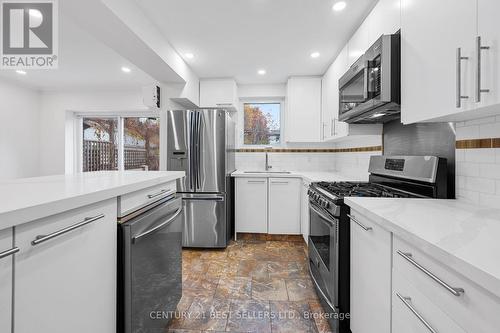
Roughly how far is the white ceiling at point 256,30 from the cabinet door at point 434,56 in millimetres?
826

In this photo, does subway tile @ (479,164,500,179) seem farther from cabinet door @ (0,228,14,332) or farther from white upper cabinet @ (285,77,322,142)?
white upper cabinet @ (285,77,322,142)

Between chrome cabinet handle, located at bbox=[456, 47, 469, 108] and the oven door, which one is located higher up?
chrome cabinet handle, located at bbox=[456, 47, 469, 108]

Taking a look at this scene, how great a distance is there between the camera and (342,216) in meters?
1.48

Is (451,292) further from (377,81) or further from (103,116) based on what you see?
(103,116)

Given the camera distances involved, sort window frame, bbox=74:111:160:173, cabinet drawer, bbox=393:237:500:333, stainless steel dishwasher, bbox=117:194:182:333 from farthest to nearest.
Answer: window frame, bbox=74:111:160:173, stainless steel dishwasher, bbox=117:194:182:333, cabinet drawer, bbox=393:237:500:333

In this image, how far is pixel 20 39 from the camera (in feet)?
7.71

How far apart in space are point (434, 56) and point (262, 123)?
121 inches

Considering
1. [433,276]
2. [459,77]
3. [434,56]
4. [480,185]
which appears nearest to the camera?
[433,276]

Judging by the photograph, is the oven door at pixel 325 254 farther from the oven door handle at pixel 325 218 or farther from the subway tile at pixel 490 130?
the subway tile at pixel 490 130

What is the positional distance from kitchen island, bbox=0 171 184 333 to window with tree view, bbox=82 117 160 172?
3931 millimetres

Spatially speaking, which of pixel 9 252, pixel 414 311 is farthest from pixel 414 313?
pixel 9 252

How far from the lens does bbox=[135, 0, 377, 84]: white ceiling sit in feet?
6.50

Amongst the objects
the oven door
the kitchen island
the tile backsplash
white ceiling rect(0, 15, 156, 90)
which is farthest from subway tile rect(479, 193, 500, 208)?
white ceiling rect(0, 15, 156, 90)

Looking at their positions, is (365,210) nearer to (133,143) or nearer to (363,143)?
(363,143)
